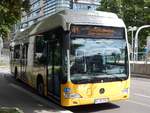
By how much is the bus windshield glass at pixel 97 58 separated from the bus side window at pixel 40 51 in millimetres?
2413

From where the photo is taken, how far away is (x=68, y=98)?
12234 mm

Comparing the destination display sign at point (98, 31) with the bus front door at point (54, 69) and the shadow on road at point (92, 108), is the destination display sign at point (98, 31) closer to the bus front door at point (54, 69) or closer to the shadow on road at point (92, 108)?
the bus front door at point (54, 69)

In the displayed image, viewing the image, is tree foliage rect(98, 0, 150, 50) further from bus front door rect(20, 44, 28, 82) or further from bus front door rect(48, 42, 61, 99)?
bus front door rect(48, 42, 61, 99)

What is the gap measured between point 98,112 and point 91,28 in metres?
2.63

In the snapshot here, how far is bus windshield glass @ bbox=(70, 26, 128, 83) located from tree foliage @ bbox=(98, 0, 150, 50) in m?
55.5

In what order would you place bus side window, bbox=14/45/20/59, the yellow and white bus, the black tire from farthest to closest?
bus side window, bbox=14/45/20/59, the black tire, the yellow and white bus

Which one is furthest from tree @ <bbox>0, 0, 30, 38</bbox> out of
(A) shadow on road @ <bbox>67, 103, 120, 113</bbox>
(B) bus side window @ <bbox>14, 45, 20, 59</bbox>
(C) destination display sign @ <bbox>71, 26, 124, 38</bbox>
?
(B) bus side window @ <bbox>14, 45, 20, 59</bbox>

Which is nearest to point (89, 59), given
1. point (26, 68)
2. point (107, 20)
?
point (107, 20)

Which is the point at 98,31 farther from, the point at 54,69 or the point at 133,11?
the point at 133,11

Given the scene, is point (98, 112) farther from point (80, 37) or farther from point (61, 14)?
point (61, 14)

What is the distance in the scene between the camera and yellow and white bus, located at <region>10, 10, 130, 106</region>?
1233 centimetres

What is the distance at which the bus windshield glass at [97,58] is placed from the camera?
12409 millimetres

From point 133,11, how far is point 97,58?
57.9 metres

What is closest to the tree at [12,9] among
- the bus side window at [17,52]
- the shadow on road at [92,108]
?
the shadow on road at [92,108]
